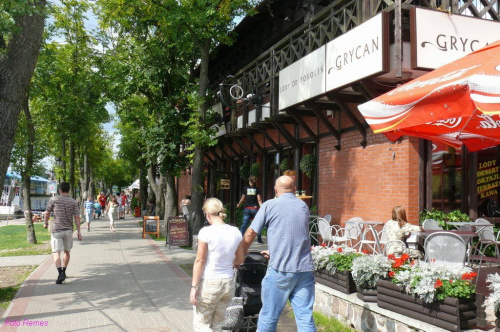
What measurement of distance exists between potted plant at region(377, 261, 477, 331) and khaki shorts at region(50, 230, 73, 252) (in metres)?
6.01

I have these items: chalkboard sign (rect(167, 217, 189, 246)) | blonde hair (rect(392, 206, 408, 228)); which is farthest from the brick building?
chalkboard sign (rect(167, 217, 189, 246))

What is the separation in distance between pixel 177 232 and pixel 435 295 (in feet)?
32.6

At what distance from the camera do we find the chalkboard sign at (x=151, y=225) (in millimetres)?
17156

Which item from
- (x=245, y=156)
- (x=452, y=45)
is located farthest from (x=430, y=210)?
(x=245, y=156)

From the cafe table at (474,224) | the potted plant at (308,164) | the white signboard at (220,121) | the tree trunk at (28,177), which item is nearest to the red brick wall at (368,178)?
the potted plant at (308,164)

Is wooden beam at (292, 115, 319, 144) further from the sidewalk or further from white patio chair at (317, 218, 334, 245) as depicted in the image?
the sidewalk

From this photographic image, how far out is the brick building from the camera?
26.5 ft

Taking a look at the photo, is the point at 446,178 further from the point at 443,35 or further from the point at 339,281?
the point at 339,281

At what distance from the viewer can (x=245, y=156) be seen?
18.7m

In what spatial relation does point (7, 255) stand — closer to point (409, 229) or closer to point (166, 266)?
point (166, 266)

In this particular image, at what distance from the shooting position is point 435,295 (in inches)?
176

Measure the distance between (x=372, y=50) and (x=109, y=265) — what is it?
741 centimetres

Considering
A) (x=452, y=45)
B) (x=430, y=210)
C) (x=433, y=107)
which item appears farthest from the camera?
(x=430, y=210)

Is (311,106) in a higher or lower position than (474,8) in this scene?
lower
